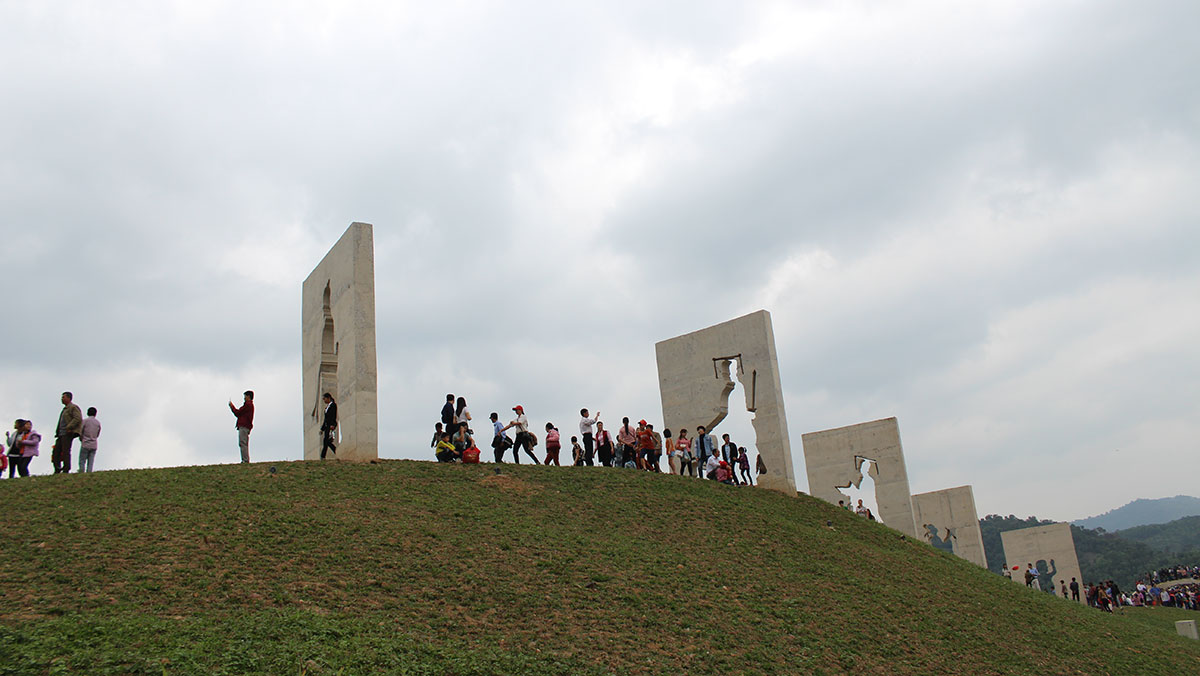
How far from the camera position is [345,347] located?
17.7 meters

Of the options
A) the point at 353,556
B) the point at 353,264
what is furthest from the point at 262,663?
the point at 353,264

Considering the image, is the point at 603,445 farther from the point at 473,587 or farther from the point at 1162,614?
the point at 1162,614

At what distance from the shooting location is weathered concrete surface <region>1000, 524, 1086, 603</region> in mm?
39625

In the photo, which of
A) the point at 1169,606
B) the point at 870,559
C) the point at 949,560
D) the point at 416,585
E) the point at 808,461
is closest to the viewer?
the point at 416,585

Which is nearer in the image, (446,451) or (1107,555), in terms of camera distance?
(446,451)

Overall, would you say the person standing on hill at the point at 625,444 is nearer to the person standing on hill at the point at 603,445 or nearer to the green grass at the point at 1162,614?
the person standing on hill at the point at 603,445

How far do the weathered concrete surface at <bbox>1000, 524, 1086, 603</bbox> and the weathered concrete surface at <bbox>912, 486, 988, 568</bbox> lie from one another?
4.63 meters

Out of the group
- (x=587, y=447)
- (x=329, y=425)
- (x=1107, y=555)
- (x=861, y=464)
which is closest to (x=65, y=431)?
(x=329, y=425)

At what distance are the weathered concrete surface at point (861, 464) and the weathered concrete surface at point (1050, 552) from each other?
12.3 meters

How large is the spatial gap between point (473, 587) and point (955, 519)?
30.4 metres

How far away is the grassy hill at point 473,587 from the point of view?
29.7 ft

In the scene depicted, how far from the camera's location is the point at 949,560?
790 inches

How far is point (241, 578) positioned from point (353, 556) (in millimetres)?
1605

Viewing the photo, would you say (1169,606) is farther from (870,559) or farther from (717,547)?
(717,547)
